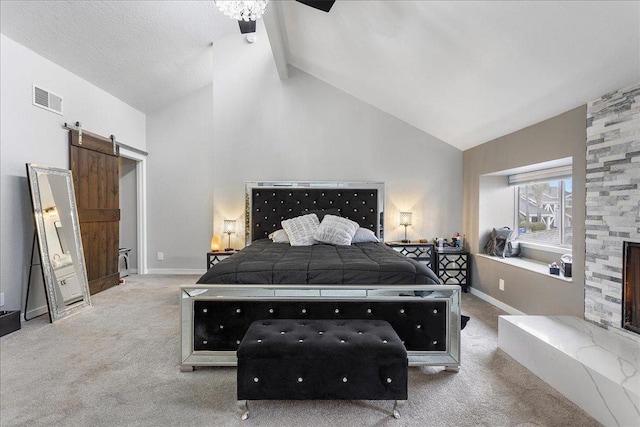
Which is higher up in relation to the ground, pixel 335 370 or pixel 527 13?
pixel 527 13

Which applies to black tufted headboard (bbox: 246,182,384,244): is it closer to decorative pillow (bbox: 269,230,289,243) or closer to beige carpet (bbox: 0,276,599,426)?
decorative pillow (bbox: 269,230,289,243)

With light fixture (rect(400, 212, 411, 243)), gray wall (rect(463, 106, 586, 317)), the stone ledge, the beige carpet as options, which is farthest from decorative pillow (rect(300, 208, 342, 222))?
the stone ledge

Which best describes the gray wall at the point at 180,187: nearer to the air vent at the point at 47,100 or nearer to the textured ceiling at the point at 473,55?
the air vent at the point at 47,100

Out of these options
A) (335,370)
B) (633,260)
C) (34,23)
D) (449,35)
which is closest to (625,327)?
(633,260)

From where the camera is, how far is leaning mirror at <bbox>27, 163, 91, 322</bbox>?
11.1 ft

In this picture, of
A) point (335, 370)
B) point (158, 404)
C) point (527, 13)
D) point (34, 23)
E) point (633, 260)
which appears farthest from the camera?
point (34, 23)

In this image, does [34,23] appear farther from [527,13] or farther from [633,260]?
[633,260]

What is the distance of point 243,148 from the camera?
16.1 ft

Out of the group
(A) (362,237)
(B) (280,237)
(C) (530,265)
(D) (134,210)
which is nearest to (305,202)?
(B) (280,237)

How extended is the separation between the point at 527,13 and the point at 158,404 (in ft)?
11.0

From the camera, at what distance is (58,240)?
363 cm

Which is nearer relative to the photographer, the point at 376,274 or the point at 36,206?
the point at 376,274

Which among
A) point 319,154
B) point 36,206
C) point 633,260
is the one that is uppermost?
point 319,154

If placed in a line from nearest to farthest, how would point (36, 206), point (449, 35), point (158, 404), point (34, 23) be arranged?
point (158, 404) < point (449, 35) < point (34, 23) < point (36, 206)
